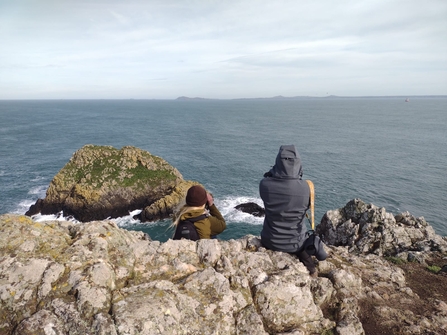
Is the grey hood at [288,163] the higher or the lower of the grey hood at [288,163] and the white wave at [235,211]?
the higher

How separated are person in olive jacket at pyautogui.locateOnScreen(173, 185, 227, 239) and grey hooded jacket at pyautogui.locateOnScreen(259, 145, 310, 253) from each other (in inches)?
59.7

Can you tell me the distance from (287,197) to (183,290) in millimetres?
3296

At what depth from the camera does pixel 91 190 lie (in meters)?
40.8

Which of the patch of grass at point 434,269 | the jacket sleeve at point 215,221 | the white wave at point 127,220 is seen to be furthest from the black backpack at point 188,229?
the white wave at point 127,220

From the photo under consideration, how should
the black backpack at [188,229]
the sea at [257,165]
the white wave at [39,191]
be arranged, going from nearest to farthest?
the black backpack at [188,229]
the sea at [257,165]
the white wave at [39,191]

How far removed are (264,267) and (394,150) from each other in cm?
7956

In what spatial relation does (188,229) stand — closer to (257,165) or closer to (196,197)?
(196,197)

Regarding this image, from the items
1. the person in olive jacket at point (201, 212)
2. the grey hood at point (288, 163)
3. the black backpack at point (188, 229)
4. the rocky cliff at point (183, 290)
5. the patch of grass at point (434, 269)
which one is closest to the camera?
the rocky cliff at point (183, 290)

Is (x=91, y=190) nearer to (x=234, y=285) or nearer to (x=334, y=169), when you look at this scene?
(x=234, y=285)

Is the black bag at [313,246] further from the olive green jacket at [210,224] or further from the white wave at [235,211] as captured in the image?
the white wave at [235,211]

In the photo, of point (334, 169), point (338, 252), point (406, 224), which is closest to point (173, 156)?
point (334, 169)

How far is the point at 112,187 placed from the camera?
138 ft

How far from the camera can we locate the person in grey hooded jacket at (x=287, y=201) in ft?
22.2

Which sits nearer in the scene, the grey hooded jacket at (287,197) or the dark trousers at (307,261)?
the grey hooded jacket at (287,197)
